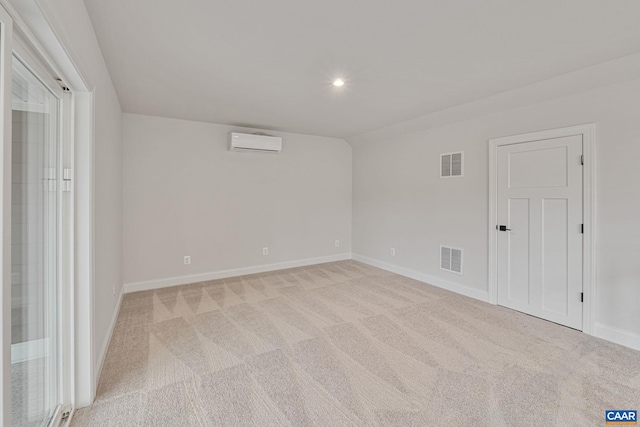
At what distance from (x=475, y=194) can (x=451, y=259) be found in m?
0.95

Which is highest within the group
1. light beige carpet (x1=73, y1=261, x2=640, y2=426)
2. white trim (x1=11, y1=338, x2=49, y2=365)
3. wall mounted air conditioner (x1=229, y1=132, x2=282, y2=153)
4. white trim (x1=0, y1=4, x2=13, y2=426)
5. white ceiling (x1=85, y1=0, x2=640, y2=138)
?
white ceiling (x1=85, y1=0, x2=640, y2=138)

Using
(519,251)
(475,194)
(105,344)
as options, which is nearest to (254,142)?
(105,344)

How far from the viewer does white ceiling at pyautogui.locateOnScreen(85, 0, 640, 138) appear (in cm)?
174

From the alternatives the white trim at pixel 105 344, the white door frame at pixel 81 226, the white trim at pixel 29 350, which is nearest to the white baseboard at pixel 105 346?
the white trim at pixel 105 344

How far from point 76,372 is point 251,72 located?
8.44ft

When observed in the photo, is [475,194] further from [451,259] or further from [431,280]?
[431,280]

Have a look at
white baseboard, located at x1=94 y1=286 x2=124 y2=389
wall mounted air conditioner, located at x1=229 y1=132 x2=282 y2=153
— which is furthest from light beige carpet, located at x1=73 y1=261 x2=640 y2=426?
wall mounted air conditioner, located at x1=229 y1=132 x2=282 y2=153

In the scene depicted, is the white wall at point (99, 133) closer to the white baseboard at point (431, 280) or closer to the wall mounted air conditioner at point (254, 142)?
the wall mounted air conditioner at point (254, 142)

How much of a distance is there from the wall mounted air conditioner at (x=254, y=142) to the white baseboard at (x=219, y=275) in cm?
195

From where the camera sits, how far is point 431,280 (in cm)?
431

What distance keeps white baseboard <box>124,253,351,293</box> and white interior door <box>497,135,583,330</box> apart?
9.93 feet

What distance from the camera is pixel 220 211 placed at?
4.54 m

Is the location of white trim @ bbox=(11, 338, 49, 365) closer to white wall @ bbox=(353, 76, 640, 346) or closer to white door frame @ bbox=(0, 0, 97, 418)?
white door frame @ bbox=(0, 0, 97, 418)

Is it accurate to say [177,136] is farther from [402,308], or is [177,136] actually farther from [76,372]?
[402,308]
